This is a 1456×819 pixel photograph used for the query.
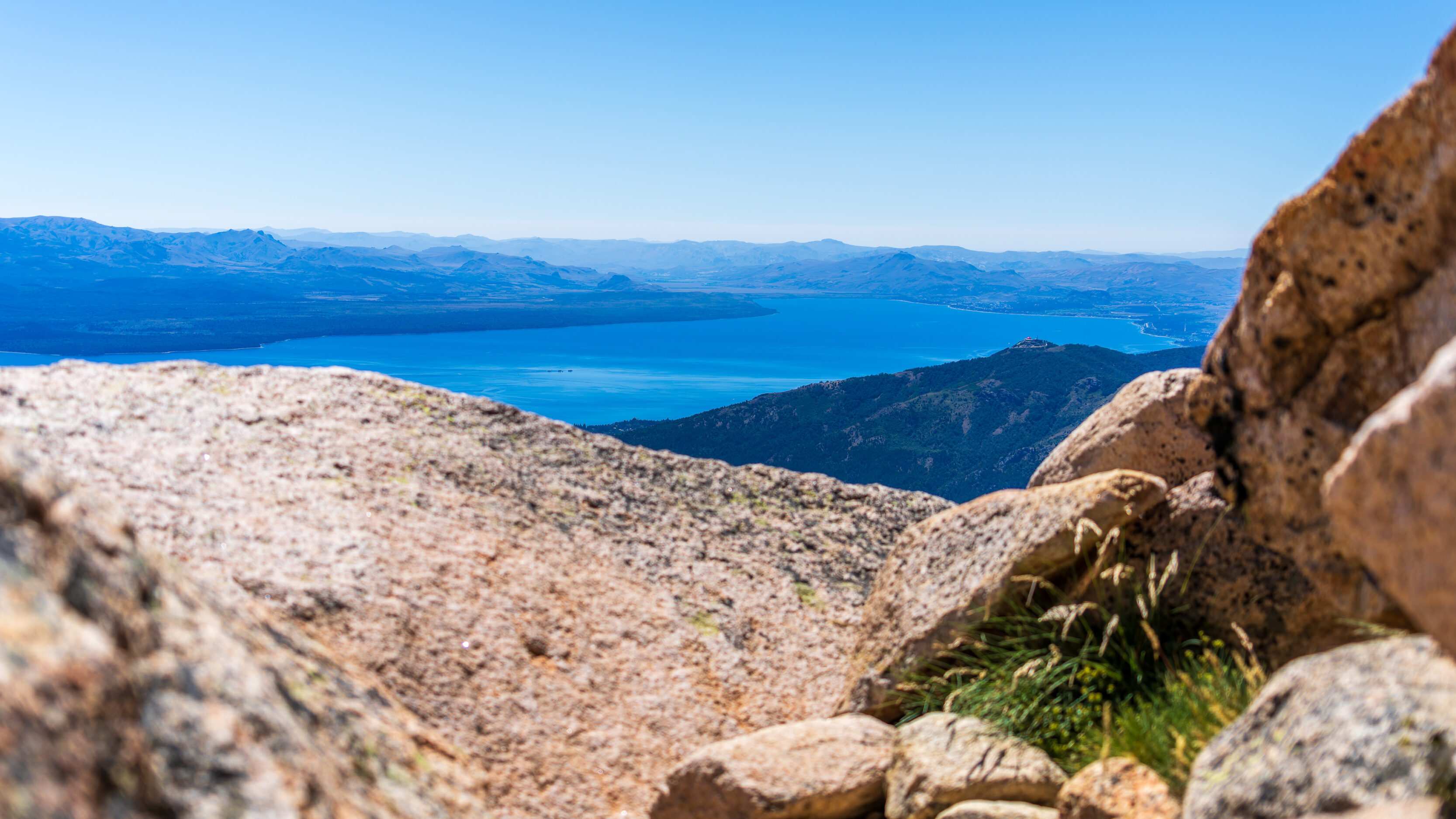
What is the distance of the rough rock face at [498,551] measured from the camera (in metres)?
6.23

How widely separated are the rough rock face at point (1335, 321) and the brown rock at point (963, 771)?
6.24 ft

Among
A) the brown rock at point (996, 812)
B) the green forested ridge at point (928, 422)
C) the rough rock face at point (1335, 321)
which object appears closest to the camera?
the rough rock face at point (1335, 321)

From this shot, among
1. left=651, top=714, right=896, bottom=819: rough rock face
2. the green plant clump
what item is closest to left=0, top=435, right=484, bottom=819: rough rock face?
left=651, top=714, right=896, bottom=819: rough rock face

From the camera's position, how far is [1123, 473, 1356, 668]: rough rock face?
6008 millimetres

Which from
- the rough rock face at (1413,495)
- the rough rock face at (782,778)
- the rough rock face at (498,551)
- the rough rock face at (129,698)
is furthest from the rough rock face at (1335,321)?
the rough rock face at (129,698)

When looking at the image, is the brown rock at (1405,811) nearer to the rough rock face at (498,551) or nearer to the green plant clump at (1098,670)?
the green plant clump at (1098,670)

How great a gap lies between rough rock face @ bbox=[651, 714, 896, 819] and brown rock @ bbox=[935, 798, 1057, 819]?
2.51ft

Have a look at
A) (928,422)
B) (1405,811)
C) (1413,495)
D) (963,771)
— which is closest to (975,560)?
(963,771)

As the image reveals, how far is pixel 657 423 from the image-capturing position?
457ft

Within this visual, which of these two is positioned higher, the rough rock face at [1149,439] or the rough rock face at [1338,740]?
the rough rock face at [1149,439]

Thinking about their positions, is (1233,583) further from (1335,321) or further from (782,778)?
(782,778)

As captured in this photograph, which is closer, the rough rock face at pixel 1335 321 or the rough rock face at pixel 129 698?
the rough rock face at pixel 129 698

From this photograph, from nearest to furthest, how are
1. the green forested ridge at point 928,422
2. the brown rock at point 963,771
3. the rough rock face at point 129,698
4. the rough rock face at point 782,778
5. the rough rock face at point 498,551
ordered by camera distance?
the rough rock face at point 129,698 → the brown rock at point 963,771 → the rough rock face at point 782,778 → the rough rock face at point 498,551 → the green forested ridge at point 928,422

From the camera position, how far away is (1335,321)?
14.7ft
